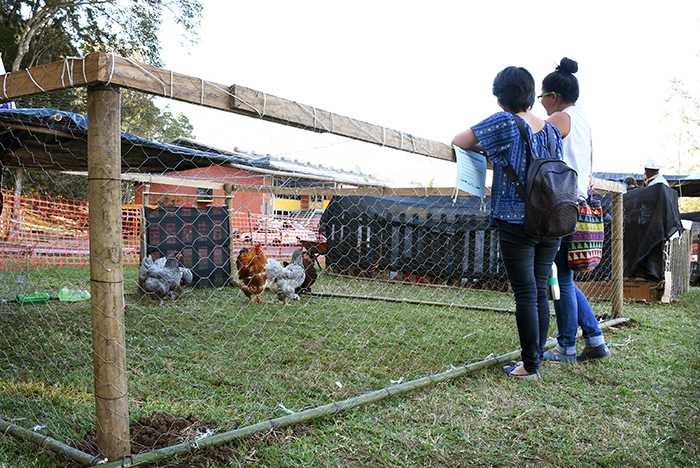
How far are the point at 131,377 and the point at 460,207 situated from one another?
5121 mm

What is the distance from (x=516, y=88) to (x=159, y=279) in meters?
3.77

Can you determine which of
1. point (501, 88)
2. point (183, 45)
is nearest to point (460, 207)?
point (501, 88)

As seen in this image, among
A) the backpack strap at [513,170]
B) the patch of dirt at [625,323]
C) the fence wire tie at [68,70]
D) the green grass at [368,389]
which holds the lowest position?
the patch of dirt at [625,323]

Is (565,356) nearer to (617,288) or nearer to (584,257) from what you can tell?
(584,257)

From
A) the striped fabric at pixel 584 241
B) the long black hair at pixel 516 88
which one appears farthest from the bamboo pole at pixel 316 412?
the long black hair at pixel 516 88

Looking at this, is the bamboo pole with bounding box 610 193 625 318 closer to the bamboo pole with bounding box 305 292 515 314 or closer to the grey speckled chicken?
the bamboo pole with bounding box 305 292 515 314

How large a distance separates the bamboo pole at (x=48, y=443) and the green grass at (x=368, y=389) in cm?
3

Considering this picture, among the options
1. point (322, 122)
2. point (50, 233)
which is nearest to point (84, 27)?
point (50, 233)

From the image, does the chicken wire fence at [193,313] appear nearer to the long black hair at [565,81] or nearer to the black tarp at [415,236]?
the black tarp at [415,236]

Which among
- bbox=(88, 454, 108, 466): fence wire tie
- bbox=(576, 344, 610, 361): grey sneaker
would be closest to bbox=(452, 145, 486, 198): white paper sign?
bbox=(576, 344, 610, 361): grey sneaker

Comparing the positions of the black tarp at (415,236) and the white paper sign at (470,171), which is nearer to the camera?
the white paper sign at (470,171)

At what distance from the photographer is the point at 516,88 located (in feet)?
6.68

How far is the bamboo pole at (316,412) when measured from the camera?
137 cm

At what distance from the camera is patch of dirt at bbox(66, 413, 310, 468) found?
1416mm
